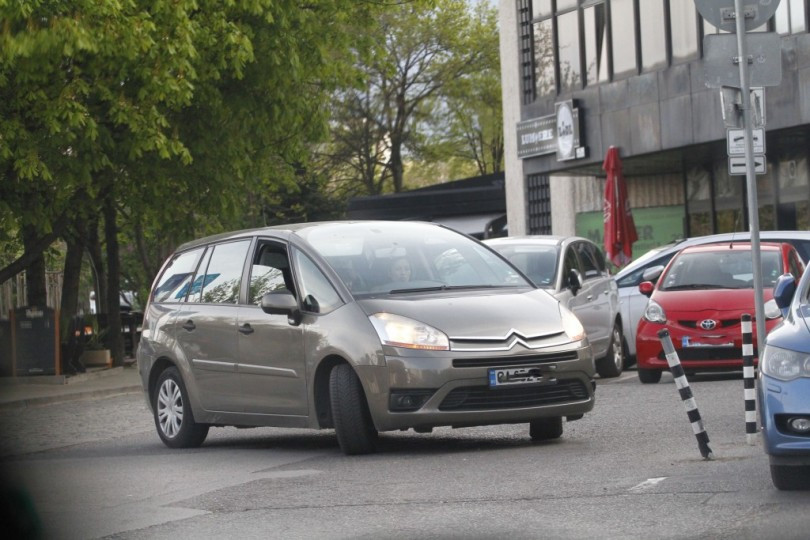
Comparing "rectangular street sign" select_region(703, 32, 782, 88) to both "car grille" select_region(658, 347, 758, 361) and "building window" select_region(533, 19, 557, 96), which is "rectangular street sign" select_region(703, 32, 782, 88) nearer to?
"car grille" select_region(658, 347, 758, 361)

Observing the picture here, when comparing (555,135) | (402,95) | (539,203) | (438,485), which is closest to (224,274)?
(438,485)

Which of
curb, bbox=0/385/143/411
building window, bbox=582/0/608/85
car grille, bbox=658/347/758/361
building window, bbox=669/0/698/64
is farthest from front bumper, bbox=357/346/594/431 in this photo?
building window, bbox=582/0/608/85

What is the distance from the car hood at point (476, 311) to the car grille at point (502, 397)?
36cm

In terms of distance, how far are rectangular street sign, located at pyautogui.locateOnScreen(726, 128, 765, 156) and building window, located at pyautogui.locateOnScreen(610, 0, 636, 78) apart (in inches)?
808

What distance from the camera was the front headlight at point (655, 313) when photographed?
653 inches

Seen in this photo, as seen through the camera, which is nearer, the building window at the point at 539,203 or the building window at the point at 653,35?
the building window at the point at 653,35

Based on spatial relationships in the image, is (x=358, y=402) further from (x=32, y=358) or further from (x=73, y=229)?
(x=73, y=229)

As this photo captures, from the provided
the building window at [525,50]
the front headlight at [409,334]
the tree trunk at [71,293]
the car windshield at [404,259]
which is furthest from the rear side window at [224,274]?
the building window at [525,50]

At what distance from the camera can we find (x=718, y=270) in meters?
17.2

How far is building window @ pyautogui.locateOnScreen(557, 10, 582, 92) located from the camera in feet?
114

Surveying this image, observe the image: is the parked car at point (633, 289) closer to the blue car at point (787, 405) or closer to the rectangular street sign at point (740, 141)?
the rectangular street sign at point (740, 141)

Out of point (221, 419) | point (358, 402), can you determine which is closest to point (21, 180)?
point (221, 419)

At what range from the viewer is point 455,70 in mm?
60656

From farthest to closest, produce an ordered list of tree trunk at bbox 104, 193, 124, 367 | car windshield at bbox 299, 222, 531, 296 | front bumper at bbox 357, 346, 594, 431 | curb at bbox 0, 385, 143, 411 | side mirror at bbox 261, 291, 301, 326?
1. tree trunk at bbox 104, 193, 124, 367
2. curb at bbox 0, 385, 143, 411
3. car windshield at bbox 299, 222, 531, 296
4. side mirror at bbox 261, 291, 301, 326
5. front bumper at bbox 357, 346, 594, 431
